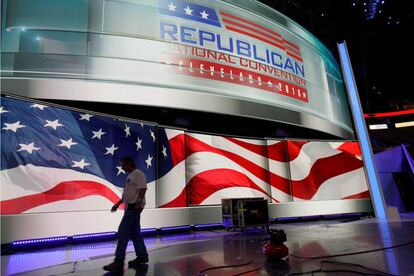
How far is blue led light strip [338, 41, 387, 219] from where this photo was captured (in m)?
9.18

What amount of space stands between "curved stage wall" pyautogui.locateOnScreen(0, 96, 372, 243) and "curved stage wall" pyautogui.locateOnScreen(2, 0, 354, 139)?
81 centimetres

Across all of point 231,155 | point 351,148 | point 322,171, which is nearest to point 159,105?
point 231,155

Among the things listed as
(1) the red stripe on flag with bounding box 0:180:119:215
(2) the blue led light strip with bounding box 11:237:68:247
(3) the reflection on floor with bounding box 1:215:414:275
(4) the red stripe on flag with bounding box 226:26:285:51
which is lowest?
(3) the reflection on floor with bounding box 1:215:414:275

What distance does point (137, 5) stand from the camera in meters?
7.18

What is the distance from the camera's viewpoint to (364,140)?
32.3 ft

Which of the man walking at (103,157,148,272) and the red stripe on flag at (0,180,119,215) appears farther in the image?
the red stripe on flag at (0,180,119,215)

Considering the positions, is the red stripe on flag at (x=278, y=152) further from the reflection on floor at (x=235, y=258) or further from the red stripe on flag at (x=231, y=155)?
the reflection on floor at (x=235, y=258)

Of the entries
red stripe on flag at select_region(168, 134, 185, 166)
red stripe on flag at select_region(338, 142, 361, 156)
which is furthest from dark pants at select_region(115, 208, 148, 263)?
red stripe on flag at select_region(338, 142, 361, 156)

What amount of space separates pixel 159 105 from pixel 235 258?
4.03 meters

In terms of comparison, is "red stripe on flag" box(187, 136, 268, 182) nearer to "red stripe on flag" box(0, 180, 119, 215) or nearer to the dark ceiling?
"red stripe on flag" box(0, 180, 119, 215)

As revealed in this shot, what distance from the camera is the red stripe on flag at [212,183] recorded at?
702 cm

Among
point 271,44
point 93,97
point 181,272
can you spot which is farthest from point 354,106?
point 181,272

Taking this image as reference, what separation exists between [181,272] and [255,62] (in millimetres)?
6863

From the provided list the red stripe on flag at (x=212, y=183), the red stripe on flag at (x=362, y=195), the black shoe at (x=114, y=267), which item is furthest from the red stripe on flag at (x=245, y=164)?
the black shoe at (x=114, y=267)
